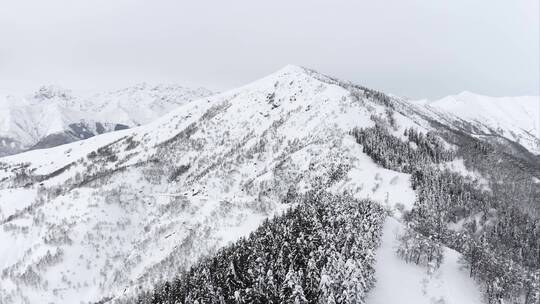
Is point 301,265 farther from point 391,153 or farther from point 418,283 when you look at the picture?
point 391,153

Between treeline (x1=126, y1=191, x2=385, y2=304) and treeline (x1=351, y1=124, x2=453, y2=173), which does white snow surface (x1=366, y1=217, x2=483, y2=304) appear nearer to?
treeline (x1=126, y1=191, x2=385, y2=304)

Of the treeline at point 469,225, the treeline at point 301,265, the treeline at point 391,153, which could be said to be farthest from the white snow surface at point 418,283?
the treeline at point 391,153

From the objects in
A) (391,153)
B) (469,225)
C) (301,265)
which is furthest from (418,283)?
(391,153)

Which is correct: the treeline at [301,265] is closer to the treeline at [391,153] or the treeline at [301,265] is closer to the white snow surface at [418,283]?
the white snow surface at [418,283]

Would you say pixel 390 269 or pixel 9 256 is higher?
pixel 390 269

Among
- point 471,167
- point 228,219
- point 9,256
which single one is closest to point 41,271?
point 9,256

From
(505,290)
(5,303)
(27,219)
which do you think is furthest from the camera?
(27,219)

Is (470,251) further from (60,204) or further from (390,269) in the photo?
(60,204)
